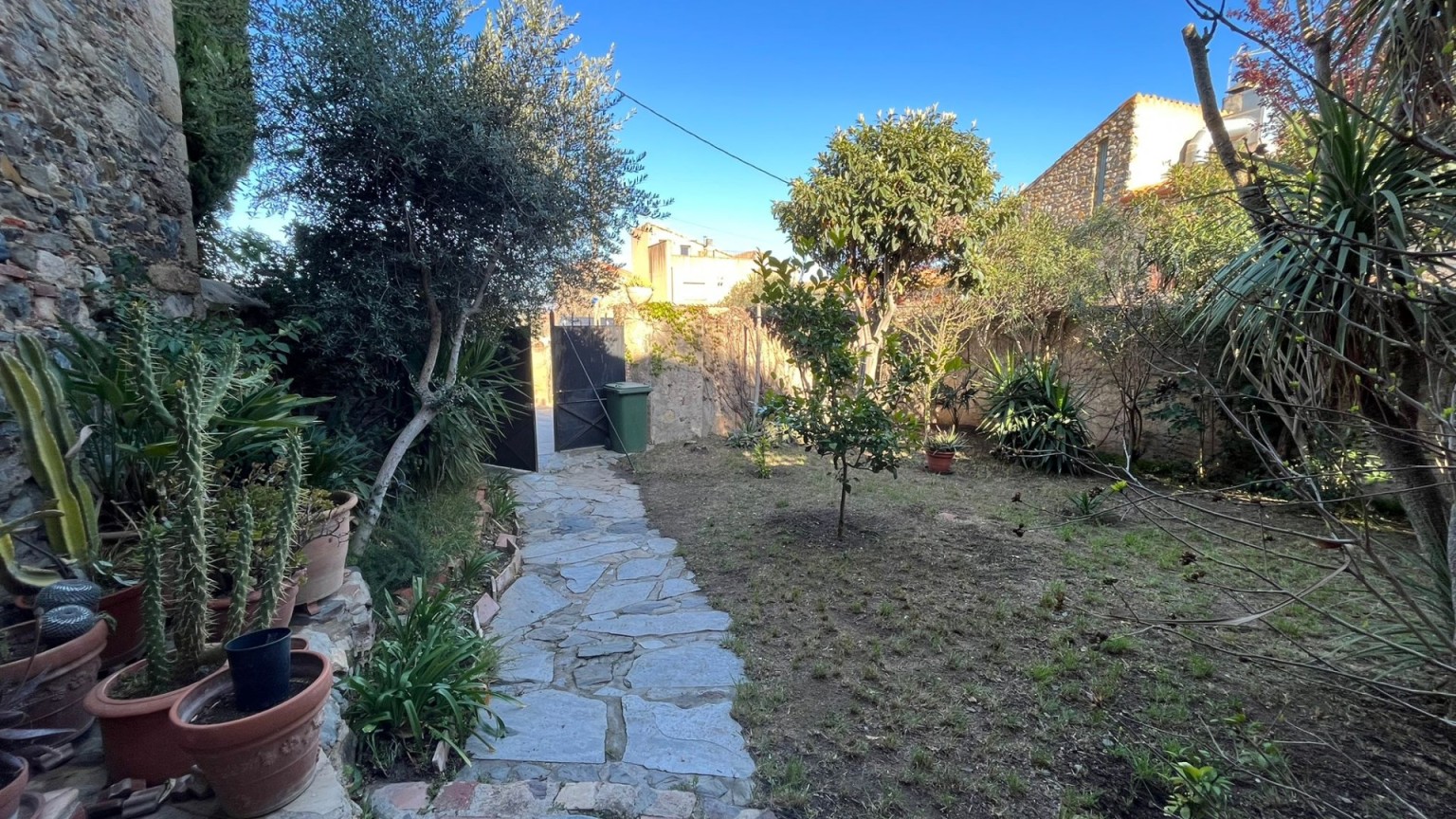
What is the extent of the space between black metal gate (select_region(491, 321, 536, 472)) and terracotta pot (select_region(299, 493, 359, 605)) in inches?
114

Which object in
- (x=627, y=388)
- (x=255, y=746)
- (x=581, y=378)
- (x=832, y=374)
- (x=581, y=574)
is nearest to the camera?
(x=255, y=746)

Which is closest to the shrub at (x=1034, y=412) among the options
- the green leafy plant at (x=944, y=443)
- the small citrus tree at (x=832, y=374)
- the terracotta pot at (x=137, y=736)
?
the green leafy plant at (x=944, y=443)

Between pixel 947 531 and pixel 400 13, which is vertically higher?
pixel 400 13

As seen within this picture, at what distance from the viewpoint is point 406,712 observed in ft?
7.22

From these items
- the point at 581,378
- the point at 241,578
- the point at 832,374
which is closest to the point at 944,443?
the point at 832,374

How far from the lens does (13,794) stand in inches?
53.4

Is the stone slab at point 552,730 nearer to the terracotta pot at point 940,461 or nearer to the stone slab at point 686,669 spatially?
the stone slab at point 686,669

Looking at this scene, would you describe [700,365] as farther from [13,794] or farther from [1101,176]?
[1101,176]

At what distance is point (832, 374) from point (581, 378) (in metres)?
4.44

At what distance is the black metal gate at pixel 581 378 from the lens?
7953mm

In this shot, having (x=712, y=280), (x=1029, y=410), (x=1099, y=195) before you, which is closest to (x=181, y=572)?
(x=1029, y=410)

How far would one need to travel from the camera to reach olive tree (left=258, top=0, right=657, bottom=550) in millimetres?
3439

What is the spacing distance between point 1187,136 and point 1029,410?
11052 mm

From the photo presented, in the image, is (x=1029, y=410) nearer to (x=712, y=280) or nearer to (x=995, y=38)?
(x=995, y=38)
